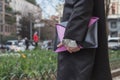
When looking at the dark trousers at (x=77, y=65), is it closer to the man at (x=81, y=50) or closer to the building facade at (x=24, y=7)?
the man at (x=81, y=50)

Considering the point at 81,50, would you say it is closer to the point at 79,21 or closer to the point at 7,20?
the point at 79,21

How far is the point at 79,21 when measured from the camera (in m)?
3.92

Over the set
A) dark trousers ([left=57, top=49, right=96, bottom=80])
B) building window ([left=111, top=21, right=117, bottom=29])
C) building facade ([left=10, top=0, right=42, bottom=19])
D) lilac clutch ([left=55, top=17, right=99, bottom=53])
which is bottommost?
dark trousers ([left=57, top=49, right=96, bottom=80])

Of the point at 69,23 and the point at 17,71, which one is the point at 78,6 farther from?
the point at 17,71

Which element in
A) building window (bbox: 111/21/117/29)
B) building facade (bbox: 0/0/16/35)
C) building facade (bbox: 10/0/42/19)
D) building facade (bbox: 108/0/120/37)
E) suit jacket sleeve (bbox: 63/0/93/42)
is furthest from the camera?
building facade (bbox: 0/0/16/35)

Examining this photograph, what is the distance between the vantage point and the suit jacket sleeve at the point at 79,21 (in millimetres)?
3916

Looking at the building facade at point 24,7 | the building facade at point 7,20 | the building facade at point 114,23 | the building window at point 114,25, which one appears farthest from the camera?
the building facade at point 7,20

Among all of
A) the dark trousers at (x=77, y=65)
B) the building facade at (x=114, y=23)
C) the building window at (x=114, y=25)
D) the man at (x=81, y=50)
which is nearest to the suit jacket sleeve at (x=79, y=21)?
the man at (x=81, y=50)

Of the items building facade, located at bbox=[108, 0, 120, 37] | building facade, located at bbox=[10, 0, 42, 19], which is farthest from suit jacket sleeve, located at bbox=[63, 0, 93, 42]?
building facade, located at bbox=[108, 0, 120, 37]

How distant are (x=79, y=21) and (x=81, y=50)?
0.29 meters

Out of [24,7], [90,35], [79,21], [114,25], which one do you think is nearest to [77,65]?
[90,35]

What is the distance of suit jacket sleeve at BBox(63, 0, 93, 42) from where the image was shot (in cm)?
392

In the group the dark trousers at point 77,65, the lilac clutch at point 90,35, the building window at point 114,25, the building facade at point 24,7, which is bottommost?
the dark trousers at point 77,65

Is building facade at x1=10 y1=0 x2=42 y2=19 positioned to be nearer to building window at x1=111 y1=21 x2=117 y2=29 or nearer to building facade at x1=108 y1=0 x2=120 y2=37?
building facade at x1=108 y1=0 x2=120 y2=37
